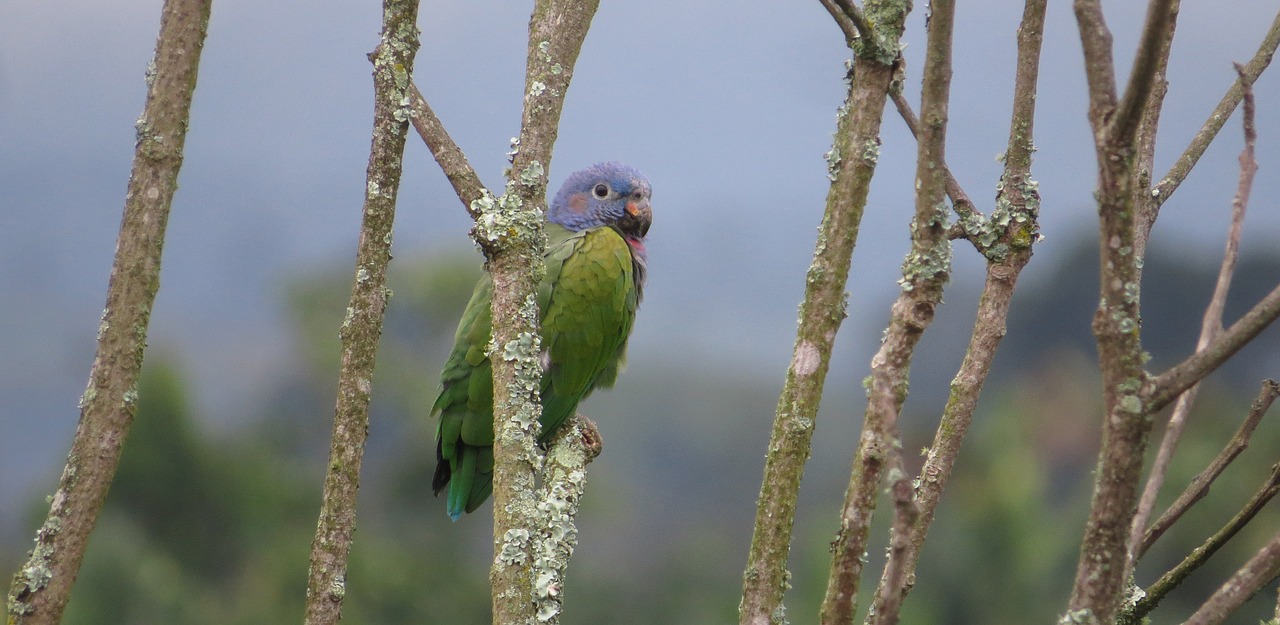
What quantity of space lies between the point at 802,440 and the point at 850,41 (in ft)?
1.87

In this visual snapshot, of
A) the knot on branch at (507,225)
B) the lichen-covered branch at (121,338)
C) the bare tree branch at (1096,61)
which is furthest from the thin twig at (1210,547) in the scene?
the lichen-covered branch at (121,338)

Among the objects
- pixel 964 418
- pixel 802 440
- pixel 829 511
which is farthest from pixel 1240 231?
pixel 829 511

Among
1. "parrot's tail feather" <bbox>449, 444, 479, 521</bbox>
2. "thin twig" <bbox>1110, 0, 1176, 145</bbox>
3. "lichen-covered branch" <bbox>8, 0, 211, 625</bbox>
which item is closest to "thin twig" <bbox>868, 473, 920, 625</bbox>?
"thin twig" <bbox>1110, 0, 1176, 145</bbox>

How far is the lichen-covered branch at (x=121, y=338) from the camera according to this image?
5.21 ft

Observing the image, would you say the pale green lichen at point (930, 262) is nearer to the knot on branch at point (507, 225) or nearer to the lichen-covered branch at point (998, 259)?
the lichen-covered branch at point (998, 259)

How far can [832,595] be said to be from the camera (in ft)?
4.45

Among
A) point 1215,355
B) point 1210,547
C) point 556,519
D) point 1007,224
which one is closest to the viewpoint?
point 1215,355

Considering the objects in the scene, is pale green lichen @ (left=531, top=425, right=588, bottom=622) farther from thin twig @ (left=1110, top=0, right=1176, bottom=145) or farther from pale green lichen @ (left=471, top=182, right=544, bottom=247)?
thin twig @ (left=1110, top=0, right=1176, bottom=145)

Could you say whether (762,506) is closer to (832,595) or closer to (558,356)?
(832,595)

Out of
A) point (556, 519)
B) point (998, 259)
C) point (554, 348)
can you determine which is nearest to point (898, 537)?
point (998, 259)

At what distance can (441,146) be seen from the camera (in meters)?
1.83

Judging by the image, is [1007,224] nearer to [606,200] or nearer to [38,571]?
[38,571]

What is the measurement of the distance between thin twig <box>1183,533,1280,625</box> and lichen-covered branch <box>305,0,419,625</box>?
1316mm

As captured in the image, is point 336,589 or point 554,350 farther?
point 554,350
